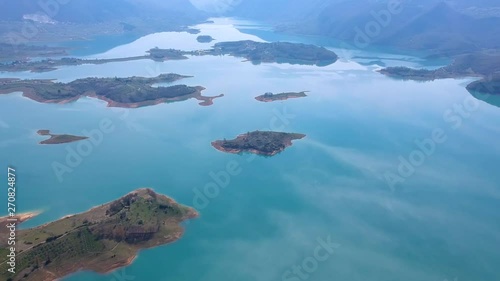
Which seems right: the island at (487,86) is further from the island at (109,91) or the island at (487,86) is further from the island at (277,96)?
the island at (109,91)

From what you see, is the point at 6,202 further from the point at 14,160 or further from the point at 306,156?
the point at 306,156

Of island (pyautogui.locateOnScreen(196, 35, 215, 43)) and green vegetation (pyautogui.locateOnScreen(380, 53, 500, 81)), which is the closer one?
green vegetation (pyautogui.locateOnScreen(380, 53, 500, 81))

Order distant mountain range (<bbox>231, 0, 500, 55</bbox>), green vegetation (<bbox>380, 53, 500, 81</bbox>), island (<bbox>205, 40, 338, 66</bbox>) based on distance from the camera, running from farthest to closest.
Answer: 1. distant mountain range (<bbox>231, 0, 500, 55</bbox>)
2. island (<bbox>205, 40, 338, 66</bbox>)
3. green vegetation (<bbox>380, 53, 500, 81</bbox>)

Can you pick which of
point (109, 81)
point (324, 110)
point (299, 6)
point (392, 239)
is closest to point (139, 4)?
point (299, 6)

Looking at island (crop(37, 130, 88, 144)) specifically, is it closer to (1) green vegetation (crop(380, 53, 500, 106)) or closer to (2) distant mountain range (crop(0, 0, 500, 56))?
(1) green vegetation (crop(380, 53, 500, 106))

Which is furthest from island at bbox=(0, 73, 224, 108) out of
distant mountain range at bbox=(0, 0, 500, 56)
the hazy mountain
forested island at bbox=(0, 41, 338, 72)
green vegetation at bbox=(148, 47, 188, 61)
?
the hazy mountain

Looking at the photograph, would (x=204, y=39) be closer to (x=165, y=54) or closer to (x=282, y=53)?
(x=165, y=54)

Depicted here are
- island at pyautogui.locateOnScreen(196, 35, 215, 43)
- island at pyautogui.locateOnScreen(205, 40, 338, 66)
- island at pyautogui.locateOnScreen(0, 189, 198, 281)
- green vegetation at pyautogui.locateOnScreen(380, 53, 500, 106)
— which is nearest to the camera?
island at pyautogui.locateOnScreen(0, 189, 198, 281)
